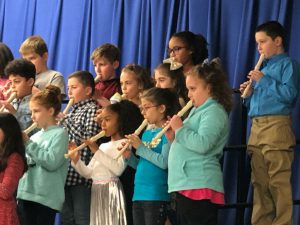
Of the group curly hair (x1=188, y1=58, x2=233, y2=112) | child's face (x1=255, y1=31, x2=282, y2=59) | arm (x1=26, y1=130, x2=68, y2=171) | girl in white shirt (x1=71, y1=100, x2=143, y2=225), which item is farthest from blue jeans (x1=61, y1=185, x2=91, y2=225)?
child's face (x1=255, y1=31, x2=282, y2=59)

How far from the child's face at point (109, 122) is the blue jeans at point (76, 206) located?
324 millimetres

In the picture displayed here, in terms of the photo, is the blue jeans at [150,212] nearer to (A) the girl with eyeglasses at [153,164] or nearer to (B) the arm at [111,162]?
(A) the girl with eyeglasses at [153,164]

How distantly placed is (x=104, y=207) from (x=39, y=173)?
36 centimetres

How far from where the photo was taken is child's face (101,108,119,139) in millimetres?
3527

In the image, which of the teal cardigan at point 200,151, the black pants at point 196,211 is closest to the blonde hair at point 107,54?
the teal cardigan at point 200,151

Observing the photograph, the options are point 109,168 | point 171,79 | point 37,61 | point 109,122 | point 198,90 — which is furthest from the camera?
point 37,61

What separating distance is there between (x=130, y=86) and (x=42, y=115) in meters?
0.51

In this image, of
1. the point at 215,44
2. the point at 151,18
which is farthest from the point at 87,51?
the point at 215,44

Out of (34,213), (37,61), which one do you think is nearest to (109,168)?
(34,213)

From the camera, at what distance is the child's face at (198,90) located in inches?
126

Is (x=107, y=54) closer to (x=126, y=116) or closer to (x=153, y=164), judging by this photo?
(x=126, y=116)

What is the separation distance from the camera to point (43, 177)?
3480 millimetres

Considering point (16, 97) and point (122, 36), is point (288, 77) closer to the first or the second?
point (16, 97)

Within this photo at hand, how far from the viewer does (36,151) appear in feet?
11.3
